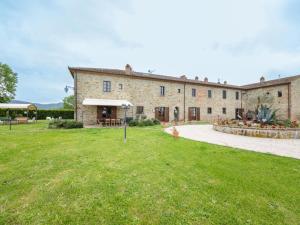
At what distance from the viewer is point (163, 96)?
1003 inches

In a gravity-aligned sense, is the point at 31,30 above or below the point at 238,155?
above

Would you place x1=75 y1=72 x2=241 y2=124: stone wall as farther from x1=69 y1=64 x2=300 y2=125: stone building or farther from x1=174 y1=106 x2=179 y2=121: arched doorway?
x1=174 y1=106 x2=179 y2=121: arched doorway

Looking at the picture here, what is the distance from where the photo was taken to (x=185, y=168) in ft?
17.0

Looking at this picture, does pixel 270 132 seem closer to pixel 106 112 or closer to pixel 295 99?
pixel 106 112

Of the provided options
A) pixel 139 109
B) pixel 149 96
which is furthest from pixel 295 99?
pixel 139 109

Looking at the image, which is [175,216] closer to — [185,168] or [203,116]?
[185,168]

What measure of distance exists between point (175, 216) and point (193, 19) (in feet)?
58.2

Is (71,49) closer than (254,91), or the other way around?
(71,49)

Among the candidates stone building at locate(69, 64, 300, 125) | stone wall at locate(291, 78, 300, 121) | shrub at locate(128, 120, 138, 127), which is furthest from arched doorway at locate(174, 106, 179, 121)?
stone wall at locate(291, 78, 300, 121)

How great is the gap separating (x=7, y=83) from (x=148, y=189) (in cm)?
5157

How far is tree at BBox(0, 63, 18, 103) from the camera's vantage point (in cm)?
3984

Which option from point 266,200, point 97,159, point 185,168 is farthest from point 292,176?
point 97,159

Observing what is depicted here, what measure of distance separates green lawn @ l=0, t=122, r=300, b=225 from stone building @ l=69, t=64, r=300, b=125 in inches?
549

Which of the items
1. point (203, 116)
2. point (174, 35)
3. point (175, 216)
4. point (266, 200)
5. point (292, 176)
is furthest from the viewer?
point (203, 116)
